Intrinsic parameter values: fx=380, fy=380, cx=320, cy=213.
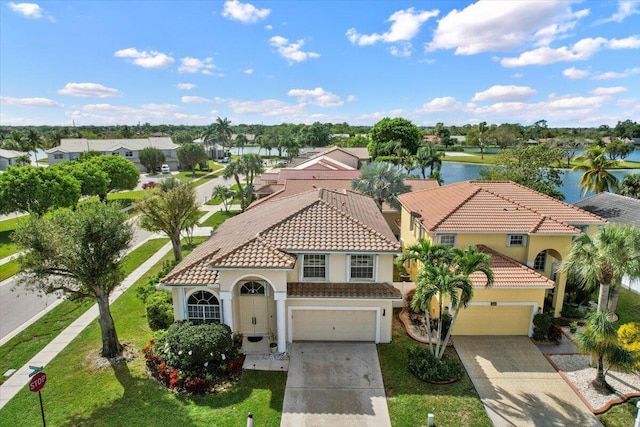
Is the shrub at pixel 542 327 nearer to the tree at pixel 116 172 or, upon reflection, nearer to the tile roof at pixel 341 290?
the tile roof at pixel 341 290

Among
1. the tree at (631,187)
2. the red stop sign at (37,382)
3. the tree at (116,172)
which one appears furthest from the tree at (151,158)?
the tree at (631,187)

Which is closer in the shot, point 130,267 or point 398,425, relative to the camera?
point 398,425

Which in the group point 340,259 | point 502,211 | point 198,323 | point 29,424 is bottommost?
point 29,424

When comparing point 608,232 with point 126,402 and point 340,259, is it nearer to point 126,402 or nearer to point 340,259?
point 340,259

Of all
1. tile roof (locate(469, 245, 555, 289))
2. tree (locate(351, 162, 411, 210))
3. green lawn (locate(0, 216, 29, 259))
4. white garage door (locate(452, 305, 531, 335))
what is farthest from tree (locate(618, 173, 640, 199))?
green lawn (locate(0, 216, 29, 259))

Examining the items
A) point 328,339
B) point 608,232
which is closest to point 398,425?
point 328,339

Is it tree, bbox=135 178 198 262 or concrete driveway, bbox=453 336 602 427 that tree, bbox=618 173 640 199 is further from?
tree, bbox=135 178 198 262
